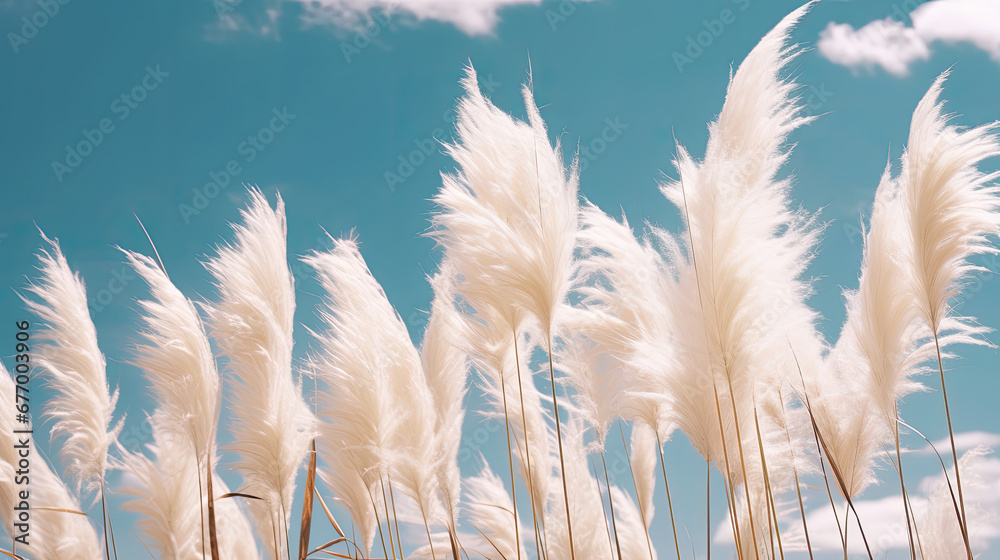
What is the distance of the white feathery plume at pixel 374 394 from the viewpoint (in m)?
2.58

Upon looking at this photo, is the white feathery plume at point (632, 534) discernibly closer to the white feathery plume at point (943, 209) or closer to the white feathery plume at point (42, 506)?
the white feathery plume at point (943, 209)

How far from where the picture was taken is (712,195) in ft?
6.47

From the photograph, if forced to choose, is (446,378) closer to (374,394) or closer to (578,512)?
(374,394)

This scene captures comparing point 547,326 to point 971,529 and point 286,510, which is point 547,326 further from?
point 971,529

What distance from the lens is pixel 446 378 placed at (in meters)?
2.96

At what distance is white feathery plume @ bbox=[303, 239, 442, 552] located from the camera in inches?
102

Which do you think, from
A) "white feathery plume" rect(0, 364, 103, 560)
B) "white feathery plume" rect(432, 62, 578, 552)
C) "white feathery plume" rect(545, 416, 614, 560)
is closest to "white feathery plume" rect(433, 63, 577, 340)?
"white feathery plume" rect(432, 62, 578, 552)

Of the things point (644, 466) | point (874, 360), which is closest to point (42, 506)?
point (644, 466)

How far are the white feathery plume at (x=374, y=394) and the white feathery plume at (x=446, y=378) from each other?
0.19 ft

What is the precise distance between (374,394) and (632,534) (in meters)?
2.13

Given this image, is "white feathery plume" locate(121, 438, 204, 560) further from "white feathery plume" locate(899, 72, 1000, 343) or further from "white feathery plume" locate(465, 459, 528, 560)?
"white feathery plume" locate(899, 72, 1000, 343)

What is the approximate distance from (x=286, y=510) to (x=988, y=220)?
8.63ft

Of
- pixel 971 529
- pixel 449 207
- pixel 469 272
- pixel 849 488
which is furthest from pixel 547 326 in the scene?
pixel 971 529

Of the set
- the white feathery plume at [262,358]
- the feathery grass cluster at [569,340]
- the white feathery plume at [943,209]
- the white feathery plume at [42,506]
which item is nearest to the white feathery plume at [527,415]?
the feathery grass cluster at [569,340]
